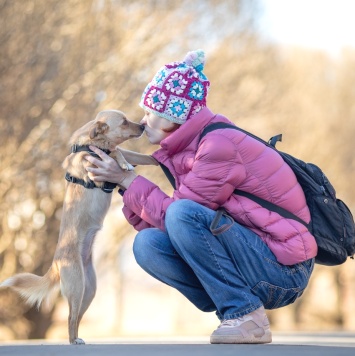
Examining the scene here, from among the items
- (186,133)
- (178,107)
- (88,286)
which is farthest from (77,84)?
(186,133)

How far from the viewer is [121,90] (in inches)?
645

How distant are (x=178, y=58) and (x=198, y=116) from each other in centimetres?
1201

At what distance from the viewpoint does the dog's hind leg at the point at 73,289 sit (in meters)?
6.29

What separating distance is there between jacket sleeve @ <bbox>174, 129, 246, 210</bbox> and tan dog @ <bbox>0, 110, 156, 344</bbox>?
1090mm

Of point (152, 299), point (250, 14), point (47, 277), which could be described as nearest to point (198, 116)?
point (47, 277)

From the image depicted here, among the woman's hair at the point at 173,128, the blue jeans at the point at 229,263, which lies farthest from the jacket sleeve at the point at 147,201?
the woman's hair at the point at 173,128

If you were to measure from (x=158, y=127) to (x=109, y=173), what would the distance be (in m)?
0.37

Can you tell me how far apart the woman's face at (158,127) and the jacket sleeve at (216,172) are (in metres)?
0.46

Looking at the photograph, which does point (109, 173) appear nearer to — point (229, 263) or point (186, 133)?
point (186, 133)

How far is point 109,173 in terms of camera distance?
5.67 meters

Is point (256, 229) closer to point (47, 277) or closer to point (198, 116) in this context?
point (198, 116)

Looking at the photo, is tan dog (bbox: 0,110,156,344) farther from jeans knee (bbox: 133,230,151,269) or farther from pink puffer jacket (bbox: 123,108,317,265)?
pink puffer jacket (bbox: 123,108,317,265)

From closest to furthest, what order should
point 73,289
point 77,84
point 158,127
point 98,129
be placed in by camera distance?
point 158,127, point 73,289, point 98,129, point 77,84

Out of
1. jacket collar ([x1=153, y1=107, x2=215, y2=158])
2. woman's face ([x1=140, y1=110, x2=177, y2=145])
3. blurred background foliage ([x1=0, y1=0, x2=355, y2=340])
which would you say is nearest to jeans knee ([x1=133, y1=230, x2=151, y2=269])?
jacket collar ([x1=153, y1=107, x2=215, y2=158])
